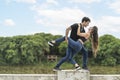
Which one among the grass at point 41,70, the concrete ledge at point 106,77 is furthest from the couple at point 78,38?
the grass at point 41,70

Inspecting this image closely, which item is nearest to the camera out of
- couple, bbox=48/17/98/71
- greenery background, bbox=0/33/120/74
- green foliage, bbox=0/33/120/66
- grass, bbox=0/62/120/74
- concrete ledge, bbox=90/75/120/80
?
concrete ledge, bbox=90/75/120/80

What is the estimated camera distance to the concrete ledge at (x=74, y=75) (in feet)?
31.1

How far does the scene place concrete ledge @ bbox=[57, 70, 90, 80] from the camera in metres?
9.48

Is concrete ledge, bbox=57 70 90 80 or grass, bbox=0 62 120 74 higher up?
concrete ledge, bbox=57 70 90 80

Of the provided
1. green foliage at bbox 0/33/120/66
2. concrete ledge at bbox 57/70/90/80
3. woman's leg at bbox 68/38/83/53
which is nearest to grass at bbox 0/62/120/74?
green foliage at bbox 0/33/120/66

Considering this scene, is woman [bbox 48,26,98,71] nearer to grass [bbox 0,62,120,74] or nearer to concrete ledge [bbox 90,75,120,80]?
concrete ledge [bbox 90,75,120,80]

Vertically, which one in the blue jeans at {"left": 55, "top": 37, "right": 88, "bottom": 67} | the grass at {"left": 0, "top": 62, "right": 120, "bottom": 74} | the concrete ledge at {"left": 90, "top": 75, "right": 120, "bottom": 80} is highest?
the blue jeans at {"left": 55, "top": 37, "right": 88, "bottom": 67}

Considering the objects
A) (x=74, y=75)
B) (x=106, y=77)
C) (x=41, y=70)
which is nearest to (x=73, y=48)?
(x=74, y=75)

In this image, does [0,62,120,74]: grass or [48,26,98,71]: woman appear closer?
[48,26,98,71]: woman

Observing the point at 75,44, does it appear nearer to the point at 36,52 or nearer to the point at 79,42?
the point at 79,42

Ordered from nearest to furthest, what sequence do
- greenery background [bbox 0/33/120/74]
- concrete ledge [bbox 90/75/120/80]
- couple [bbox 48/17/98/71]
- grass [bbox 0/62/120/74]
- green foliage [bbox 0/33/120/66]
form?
concrete ledge [bbox 90/75/120/80], couple [bbox 48/17/98/71], grass [bbox 0/62/120/74], greenery background [bbox 0/33/120/74], green foliage [bbox 0/33/120/66]

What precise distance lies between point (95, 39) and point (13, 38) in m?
43.6

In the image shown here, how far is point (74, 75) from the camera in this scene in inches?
374

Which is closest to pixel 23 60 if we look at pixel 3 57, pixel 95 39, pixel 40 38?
pixel 3 57
